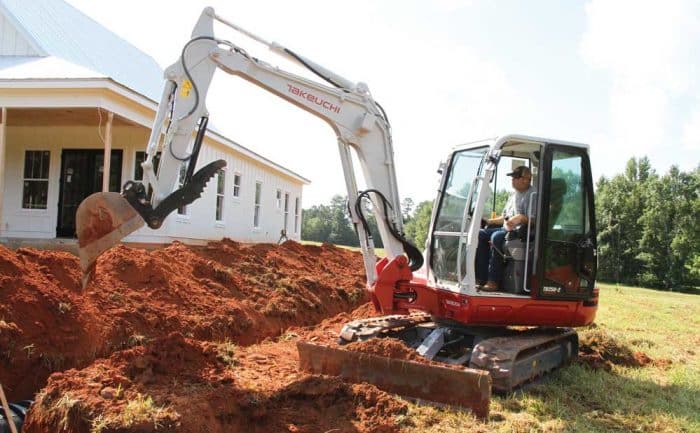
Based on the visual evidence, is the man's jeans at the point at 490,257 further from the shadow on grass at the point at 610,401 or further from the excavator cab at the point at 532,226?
the shadow on grass at the point at 610,401

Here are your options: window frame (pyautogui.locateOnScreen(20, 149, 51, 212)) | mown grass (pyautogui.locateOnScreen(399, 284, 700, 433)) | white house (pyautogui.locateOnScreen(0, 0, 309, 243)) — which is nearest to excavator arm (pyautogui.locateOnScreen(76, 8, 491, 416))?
mown grass (pyautogui.locateOnScreen(399, 284, 700, 433))

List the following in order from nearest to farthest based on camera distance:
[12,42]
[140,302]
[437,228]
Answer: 1. [437,228]
2. [140,302]
3. [12,42]

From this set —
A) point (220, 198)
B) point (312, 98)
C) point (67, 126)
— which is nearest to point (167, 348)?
point (312, 98)

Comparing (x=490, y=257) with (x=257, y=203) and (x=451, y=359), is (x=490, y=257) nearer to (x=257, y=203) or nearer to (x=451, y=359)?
(x=451, y=359)

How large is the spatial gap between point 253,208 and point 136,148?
→ 6563 millimetres

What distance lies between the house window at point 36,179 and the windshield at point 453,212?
11.3 m

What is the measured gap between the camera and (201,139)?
5.80m

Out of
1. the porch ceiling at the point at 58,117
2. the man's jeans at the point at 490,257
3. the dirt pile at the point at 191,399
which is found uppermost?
the porch ceiling at the point at 58,117

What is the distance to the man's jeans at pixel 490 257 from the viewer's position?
642 centimetres

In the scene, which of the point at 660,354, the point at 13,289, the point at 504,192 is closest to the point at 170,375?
the point at 13,289

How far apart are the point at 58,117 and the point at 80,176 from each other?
152 cm

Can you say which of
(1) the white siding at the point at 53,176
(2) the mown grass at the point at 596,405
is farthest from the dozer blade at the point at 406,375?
(1) the white siding at the point at 53,176

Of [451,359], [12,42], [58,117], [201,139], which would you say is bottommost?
[451,359]

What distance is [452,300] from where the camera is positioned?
6.22 m
